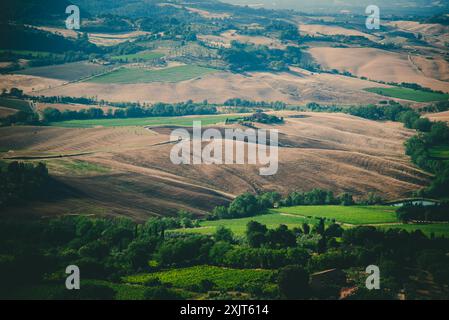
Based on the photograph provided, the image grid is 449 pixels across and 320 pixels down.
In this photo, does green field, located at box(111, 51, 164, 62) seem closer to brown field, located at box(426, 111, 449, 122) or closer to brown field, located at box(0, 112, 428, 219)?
brown field, located at box(0, 112, 428, 219)

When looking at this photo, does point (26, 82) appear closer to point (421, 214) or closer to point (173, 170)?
point (173, 170)

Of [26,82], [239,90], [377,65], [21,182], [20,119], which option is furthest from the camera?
[377,65]

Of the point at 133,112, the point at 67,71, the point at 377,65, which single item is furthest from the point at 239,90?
the point at 377,65

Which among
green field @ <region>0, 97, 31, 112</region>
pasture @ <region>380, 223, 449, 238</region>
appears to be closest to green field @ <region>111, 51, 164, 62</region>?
green field @ <region>0, 97, 31, 112</region>

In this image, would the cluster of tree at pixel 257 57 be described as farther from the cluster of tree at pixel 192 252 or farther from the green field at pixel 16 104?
the cluster of tree at pixel 192 252
